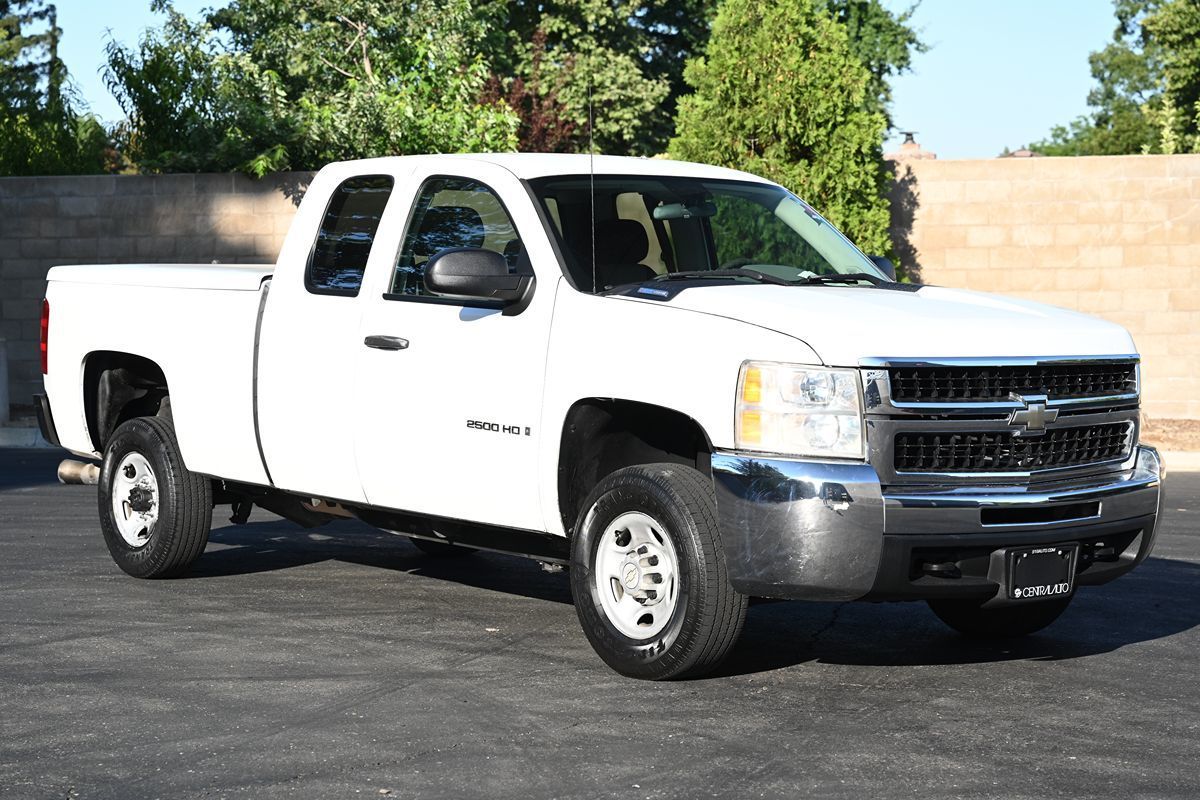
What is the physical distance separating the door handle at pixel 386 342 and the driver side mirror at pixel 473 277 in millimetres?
497

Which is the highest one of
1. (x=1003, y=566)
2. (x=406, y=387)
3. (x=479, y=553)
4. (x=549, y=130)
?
(x=549, y=130)

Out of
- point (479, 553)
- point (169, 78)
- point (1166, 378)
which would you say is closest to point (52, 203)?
point (169, 78)

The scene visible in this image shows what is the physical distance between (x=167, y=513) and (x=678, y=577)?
3.50 metres

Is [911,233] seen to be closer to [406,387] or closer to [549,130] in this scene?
[549,130]

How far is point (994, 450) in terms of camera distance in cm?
626

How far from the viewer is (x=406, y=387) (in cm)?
748

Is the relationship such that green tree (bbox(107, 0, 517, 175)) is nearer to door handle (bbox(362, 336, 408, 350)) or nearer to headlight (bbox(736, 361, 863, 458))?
door handle (bbox(362, 336, 408, 350))

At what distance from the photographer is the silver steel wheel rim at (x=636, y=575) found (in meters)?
6.49

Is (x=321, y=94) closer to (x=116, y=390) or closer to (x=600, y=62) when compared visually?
(x=116, y=390)

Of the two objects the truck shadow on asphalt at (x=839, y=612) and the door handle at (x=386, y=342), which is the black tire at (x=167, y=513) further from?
the door handle at (x=386, y=342)

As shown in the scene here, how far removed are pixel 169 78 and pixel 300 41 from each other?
7.86 feet

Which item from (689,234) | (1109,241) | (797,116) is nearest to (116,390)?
(689,234)

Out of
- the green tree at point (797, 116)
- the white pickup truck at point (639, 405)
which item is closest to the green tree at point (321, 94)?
the green tree at point (797, 116)

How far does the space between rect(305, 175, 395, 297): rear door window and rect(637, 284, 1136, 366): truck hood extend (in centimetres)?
195
